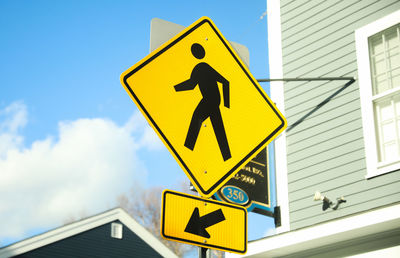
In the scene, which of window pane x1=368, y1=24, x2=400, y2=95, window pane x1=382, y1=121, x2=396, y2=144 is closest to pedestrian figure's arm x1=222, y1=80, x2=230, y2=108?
window pane x1=382, y1=121, x2=396, y2=144

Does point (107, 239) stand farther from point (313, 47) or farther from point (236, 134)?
point (236, 134)

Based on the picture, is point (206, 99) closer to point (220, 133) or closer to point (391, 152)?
point (220, 133)

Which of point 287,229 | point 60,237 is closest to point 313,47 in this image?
point 287,229

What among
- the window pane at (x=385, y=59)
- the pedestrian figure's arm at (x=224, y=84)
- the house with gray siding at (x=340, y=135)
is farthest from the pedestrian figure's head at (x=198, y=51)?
the window pane at (x=385, y=59)

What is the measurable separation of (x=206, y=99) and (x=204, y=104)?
0.13 feet

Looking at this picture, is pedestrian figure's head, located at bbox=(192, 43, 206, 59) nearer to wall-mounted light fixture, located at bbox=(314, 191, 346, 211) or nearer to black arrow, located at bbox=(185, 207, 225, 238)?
black arrow, located at bbox=(185, 207, 225, 238)

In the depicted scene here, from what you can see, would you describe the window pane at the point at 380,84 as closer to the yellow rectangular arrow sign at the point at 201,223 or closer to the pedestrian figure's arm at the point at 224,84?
the pedestrian figure's arm at the point at 224,84

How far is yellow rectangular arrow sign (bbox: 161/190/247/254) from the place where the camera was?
2709 mm

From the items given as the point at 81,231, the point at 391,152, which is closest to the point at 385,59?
the point at 391,152

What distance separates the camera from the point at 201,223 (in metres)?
2.76

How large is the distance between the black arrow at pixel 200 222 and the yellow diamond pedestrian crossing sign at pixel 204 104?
120 millimetres

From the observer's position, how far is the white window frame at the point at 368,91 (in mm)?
7117

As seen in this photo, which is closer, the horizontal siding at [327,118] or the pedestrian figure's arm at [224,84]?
the pedestrian figure's arm at [224,84]

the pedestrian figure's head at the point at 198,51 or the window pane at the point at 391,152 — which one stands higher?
the window pane at the point at 391,152
